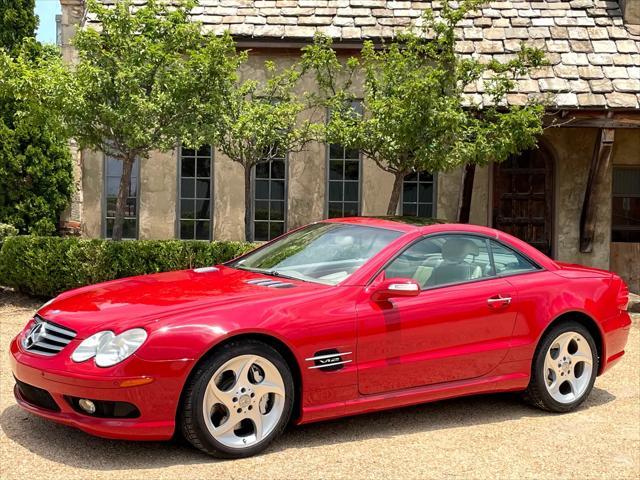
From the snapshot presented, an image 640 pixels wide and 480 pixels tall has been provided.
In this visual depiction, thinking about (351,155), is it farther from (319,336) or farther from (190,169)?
(319,336)

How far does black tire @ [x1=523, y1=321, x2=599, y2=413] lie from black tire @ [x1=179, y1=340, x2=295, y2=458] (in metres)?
2.13

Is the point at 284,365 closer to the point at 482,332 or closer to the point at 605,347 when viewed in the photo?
the point at 482,332

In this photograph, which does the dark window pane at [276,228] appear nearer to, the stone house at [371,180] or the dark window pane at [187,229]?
the stone house at [371,180]

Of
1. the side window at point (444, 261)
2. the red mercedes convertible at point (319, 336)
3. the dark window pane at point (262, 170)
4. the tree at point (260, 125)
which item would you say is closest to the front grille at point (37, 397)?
the red mercedes convertible at point (319, 336)

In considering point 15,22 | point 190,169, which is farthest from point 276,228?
point 15,22

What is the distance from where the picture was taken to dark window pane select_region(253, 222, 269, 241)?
1349cm

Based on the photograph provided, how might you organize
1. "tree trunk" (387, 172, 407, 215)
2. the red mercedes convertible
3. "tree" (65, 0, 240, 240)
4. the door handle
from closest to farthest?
1. the red mercedes convertible
2. the door handle
3. "tree" (65, 0, 240, 240)
4. "tree trunk" (387, 172, 407, 215)

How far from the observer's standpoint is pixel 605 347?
20.3ft

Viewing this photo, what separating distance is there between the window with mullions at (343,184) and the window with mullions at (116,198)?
3299 mm

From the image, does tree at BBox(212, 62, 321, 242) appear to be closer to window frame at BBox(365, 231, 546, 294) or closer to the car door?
window frame at BBox(365, 231, 546, 294)

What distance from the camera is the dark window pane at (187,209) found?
13391 mm

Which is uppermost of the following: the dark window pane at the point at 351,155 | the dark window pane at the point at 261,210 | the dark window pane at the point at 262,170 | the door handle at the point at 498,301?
the dark window pane at the point at 351,155

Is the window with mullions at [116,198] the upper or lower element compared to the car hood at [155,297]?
upper

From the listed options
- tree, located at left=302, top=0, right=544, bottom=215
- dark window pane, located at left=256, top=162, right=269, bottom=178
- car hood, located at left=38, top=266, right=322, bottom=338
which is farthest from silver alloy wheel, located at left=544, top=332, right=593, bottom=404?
dark window pane, located at left=256, top=162, right=269, bottom=178
